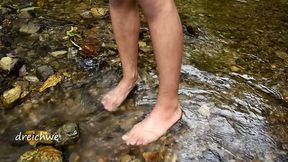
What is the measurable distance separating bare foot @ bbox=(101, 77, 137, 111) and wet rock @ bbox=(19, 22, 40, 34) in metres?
1.03

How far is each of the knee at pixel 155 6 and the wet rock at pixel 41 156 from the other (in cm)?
86

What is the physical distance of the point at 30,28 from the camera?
3.28 metres

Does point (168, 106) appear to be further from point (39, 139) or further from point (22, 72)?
point (22, 72)

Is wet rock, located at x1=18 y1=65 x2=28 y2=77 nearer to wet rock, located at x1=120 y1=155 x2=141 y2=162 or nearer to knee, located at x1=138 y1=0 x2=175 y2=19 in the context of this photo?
wet rock, located at x1=120 y1=155 x2=141 y2=162

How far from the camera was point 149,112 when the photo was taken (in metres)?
2.47

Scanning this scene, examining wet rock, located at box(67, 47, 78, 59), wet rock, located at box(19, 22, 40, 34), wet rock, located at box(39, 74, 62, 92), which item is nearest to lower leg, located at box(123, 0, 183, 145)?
wet rock, located at box(39, 74, 62, 92)

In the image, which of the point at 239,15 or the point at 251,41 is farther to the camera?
the point at 239,15

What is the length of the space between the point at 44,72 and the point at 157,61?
3.31ft

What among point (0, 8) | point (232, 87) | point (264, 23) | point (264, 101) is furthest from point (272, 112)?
point (0, 8)

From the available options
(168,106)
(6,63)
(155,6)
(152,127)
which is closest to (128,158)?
(152,127)

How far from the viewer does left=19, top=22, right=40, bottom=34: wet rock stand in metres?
3.25

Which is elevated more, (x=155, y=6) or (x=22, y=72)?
(x=155, y=6)

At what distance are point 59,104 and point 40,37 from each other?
0.83 metres

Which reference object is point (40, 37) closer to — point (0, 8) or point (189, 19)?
point (0, 8)
